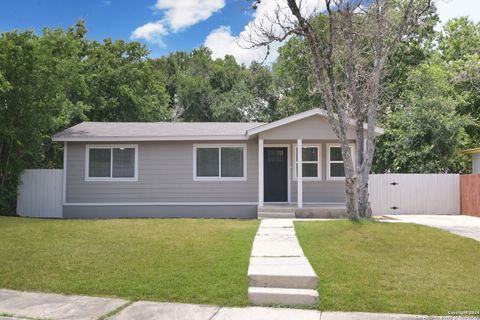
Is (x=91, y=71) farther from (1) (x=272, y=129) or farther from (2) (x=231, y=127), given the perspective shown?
(1) (x=272, y=129)

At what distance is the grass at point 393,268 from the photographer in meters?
5.14

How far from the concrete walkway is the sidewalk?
0.66 ft

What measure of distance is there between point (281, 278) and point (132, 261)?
2.60 meters

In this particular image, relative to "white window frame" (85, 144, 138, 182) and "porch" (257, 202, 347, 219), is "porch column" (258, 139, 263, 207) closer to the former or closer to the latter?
"porch" (257, 202, 347, 219)

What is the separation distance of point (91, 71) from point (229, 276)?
2031 cm

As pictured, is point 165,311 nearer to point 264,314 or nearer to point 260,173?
point 264,314

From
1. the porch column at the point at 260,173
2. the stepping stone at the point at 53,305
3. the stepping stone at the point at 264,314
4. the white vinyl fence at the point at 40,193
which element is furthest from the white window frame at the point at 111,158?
the stepping stone at the point at 264,314

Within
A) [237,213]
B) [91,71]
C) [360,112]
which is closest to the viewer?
[360,112]

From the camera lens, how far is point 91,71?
2362 cm

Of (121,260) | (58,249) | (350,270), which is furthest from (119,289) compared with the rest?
(350,270)

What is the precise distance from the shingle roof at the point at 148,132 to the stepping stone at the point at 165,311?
31.3 feet

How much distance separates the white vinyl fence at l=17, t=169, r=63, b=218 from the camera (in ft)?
48.6

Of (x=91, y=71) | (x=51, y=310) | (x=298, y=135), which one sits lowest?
(x=51, y=310)

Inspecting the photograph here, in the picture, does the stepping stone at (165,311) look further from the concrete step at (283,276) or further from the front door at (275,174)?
the front door at (275,174)
